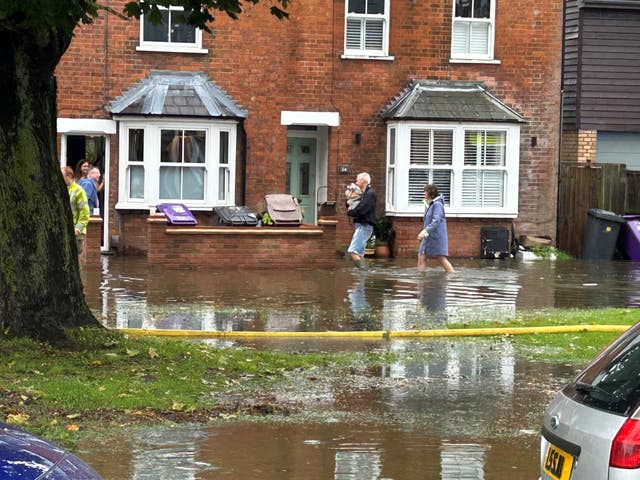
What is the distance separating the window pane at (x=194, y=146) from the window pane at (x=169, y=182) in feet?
1.28

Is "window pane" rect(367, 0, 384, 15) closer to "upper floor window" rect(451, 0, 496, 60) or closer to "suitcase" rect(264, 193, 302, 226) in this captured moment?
"upper floor window" rect(451, 0, 496, 60)

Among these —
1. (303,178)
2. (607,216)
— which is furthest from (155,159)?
(607,216)

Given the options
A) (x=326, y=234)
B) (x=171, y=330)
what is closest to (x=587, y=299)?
(x=326, y=234)

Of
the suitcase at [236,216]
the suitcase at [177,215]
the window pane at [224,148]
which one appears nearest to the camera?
the suitcase at [177,215]

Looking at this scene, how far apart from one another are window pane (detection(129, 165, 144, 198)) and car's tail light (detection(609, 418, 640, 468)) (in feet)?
64.0

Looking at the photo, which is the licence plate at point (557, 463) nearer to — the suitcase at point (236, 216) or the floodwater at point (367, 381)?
the floodwater at point (367, 381)

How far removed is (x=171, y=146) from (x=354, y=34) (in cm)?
467

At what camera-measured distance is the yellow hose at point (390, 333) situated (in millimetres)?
12852

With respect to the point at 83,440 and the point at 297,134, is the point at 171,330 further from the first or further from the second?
the point at 297,134

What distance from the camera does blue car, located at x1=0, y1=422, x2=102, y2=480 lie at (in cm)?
447

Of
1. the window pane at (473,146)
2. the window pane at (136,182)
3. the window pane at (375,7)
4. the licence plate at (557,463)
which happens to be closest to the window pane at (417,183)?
the window pane at (473,146)

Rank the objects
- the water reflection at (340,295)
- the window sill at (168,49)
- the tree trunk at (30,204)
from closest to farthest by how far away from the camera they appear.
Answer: the tree trunk at (30,204) → the water reflection at (340,295) → the window sill at (168,49)

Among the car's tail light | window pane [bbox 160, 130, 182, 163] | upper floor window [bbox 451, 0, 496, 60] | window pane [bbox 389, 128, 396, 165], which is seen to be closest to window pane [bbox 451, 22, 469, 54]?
upper floor window [bbox 451, 0, 496, 60]

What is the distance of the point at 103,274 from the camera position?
63.2 feet
